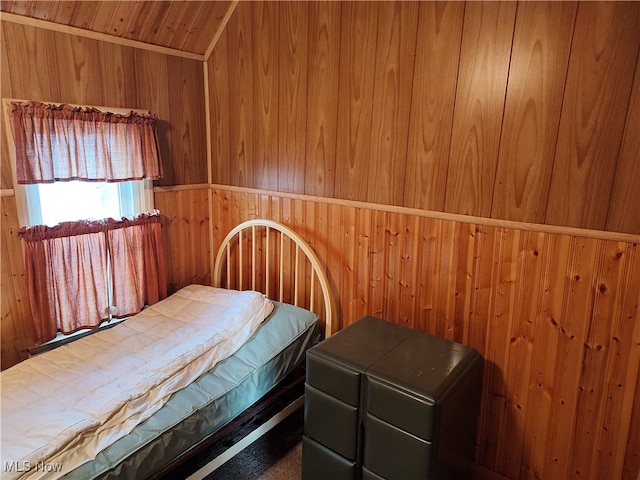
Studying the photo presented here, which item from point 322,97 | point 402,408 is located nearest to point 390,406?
point 402,408

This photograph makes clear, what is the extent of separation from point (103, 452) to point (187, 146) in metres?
1.96

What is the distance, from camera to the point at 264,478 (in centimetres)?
197

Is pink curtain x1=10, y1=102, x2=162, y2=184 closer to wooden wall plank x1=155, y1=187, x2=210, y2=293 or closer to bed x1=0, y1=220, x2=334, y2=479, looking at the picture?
wooden wall plank x1=155, y1=187, x2=210, y2=293

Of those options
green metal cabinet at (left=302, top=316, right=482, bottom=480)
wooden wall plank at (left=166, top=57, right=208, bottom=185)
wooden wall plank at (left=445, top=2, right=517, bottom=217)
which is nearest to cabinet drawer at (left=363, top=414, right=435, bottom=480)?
green metal cabinet at (left=302, top=316, right=482, bottom=480)

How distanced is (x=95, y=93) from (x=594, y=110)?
241 centimetres

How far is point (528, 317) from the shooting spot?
177 cm

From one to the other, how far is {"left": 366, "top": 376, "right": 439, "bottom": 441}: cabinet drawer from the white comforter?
2.55 ft

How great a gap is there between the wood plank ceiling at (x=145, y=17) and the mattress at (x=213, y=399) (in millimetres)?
1750

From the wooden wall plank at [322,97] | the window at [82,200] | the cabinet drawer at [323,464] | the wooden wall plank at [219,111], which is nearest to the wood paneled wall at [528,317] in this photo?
the wooden wall plank at [322,97]

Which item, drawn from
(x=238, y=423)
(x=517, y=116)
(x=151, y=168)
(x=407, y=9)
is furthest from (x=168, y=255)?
(x=517, y=116)

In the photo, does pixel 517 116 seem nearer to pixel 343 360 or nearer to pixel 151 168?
pixel 343 360

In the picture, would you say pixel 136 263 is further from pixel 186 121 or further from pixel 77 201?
pixel 186 121

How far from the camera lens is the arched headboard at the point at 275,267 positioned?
2.41m

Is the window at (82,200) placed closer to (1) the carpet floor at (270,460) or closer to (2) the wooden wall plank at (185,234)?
(2) the wooden wall plank at (185,234)
